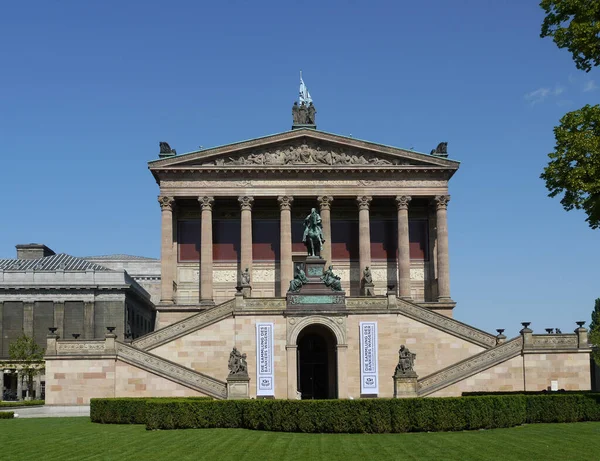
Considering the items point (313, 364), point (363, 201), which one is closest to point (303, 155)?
point (363, 201)

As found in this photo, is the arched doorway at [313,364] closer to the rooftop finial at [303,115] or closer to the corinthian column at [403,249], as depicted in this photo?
the corinthian column at [403,249]

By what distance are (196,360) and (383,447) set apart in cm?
2936

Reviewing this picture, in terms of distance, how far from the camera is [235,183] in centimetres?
7088

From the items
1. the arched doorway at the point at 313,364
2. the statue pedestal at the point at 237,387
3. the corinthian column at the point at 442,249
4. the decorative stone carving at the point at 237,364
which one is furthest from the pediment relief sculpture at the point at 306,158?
the statue pedestal at the point at 237,387

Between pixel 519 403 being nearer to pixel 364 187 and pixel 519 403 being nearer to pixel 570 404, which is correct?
pixel 570 404

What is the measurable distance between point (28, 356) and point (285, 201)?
27.9 metres

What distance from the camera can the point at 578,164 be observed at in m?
34.2

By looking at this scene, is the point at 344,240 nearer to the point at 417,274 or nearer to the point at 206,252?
the point at 417,274

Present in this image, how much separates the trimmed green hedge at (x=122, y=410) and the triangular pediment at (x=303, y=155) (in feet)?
115

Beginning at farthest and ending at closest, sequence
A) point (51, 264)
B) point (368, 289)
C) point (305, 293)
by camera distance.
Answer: point (51, 264) < point (368, 289) < point (305, 293)

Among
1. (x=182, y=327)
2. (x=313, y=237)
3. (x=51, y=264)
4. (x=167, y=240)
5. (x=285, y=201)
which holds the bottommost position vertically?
(x=182, y=327)

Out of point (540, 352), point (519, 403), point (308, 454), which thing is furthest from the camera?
point (540, 352)

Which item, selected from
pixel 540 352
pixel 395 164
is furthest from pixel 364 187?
pixel 540 352

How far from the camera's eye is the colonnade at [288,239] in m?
69.2
